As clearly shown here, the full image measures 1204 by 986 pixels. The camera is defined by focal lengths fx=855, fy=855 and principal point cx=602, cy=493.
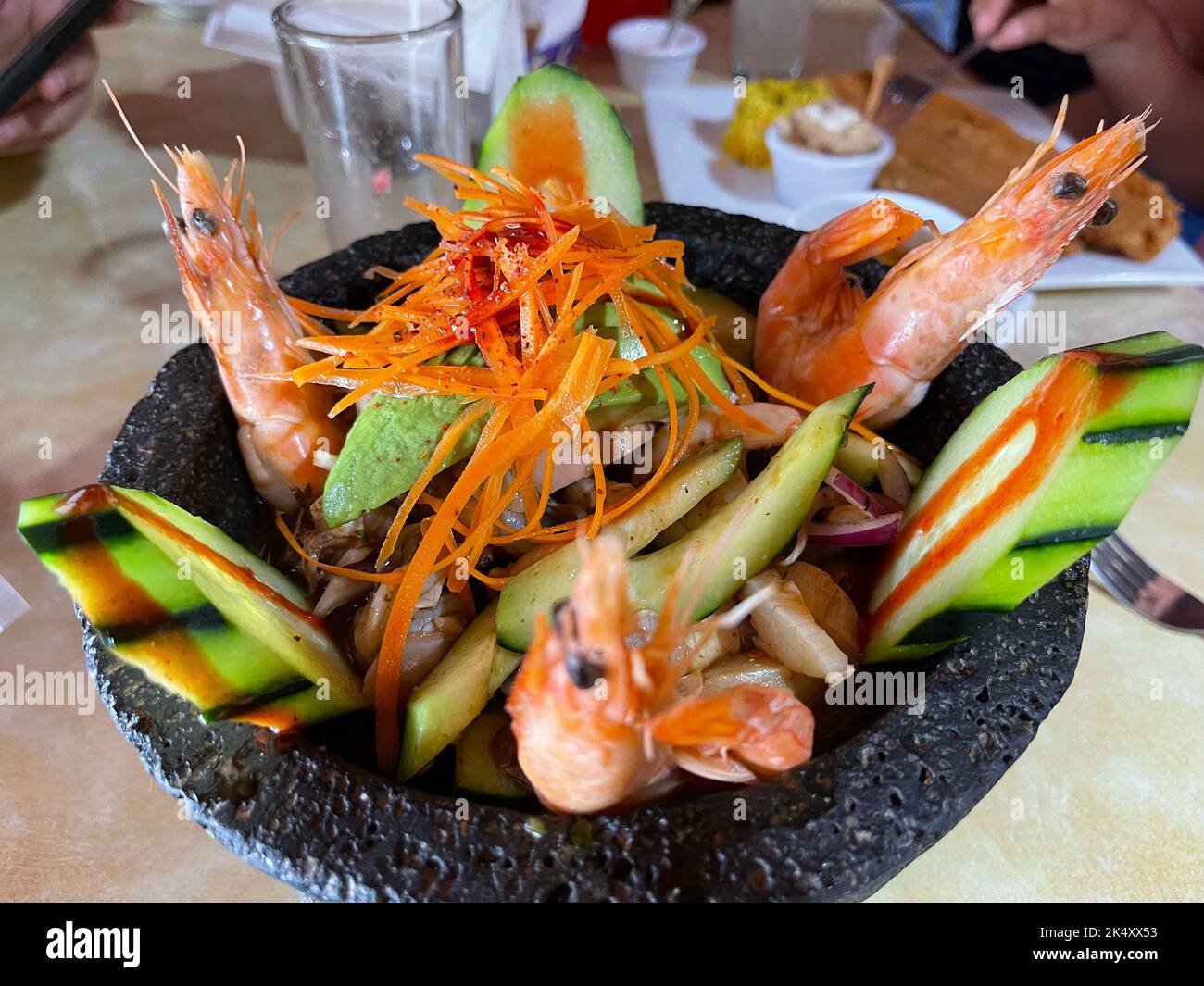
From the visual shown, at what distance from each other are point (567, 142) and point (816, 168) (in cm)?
92

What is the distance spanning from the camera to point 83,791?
932 mm

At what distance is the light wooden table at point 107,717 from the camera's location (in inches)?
34.5

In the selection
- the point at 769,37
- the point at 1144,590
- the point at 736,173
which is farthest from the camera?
the point at 769,37

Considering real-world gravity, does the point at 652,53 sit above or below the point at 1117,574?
above

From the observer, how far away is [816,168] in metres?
1.78

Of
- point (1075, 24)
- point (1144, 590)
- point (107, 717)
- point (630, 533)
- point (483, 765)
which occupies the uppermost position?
point (1075, 24)

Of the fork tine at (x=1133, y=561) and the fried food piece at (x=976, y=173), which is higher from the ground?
the fried food piece at (x=976, y=173)

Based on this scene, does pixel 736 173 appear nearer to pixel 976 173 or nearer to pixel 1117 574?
pixel 976 173

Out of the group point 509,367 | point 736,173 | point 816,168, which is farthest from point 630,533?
point 736,173

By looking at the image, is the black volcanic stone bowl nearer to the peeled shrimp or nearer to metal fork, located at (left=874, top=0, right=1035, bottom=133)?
the peeled shrimp

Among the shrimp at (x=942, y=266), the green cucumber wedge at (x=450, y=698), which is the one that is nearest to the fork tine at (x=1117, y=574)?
the shrimp at (x=942, y=266)

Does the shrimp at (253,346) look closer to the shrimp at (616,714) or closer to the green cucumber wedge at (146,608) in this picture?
the green cucumber wedge at (146,608)

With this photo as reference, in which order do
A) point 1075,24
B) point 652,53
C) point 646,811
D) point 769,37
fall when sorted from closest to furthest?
point 646,811
point 1075,24
point 652,53
point 769,37

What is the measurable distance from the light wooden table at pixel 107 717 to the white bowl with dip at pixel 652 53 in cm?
100
